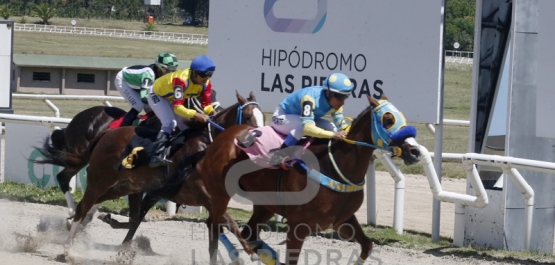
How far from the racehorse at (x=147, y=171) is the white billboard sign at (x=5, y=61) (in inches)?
203

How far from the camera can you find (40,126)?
37.7 ft

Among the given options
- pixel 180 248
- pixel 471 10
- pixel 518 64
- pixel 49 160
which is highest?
pixel 471 10

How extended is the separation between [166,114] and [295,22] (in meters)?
2.14

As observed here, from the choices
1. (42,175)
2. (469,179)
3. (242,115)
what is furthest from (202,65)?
(42,175)

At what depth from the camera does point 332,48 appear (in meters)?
8.91

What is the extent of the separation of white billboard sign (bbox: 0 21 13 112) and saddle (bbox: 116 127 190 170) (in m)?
6.07

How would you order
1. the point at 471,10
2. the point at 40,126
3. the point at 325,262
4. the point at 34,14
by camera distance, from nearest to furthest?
the point at 325,262 < the point at 40,126 < the point at 471,10 < the point at 34,14

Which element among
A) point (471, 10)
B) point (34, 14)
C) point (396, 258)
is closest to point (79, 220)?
point (396, 258)

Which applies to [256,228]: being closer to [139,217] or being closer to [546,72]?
[139,217]

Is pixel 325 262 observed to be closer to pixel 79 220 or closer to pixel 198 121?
pixel 198 121

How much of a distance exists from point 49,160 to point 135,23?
2715 inches

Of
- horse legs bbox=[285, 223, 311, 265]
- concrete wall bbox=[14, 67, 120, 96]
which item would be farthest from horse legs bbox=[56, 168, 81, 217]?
concrete wall bbox=[14, 67, 120, 96]

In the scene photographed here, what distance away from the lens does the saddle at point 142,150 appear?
762cm

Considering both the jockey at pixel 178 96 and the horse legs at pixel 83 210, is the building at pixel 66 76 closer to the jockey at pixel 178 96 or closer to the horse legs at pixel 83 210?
the horse legs at pixel 83 210
